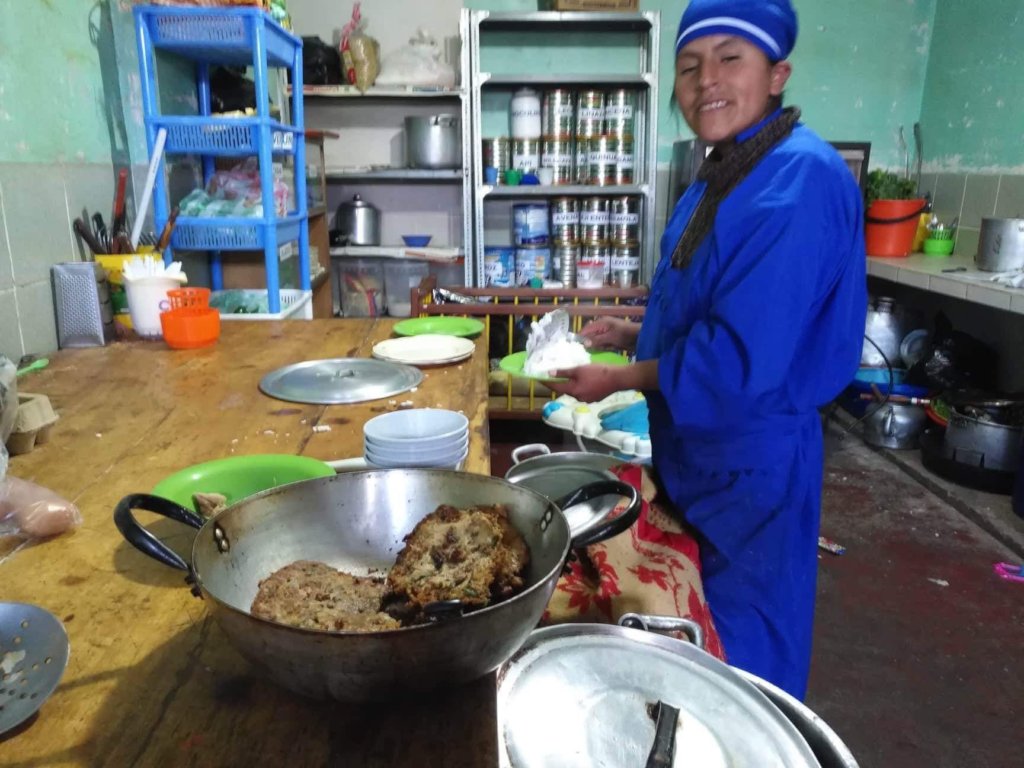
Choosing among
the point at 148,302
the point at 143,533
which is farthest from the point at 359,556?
the point at 148,302

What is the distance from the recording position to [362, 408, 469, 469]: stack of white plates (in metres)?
0.96

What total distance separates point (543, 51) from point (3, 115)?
3.01 metres

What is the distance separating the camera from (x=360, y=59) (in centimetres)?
365

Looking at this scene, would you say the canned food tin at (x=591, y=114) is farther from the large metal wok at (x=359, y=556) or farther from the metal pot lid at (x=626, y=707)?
the metal pot lid at (x=626, y=707)

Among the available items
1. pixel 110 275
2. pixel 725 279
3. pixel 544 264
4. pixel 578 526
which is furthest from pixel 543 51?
pixel 578 526

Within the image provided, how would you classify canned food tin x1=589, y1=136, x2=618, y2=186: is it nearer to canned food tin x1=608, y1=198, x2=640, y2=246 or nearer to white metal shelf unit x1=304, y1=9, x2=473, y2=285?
canned food tin x1=608, y1=198, x2=640, y2=246

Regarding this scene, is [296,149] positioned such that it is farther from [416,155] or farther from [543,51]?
[543,51]

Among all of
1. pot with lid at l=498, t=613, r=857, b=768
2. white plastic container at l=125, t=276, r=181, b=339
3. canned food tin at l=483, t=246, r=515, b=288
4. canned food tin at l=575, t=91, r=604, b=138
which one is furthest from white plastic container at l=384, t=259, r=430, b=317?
pot with lid at l=498, t=613, r=857, b=768

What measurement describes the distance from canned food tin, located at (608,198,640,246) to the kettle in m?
1.36

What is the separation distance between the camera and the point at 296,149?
9.36 feet

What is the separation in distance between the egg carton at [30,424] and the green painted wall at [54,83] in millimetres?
815

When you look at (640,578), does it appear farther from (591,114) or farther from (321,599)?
(591,114)

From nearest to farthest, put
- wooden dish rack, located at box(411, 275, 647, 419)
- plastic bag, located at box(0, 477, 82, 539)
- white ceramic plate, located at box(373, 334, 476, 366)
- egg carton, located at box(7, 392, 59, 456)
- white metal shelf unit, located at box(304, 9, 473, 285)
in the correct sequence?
plastic bag, located at box(0, 477, 82, 539), egg carton, located at box(7, 392, 59, 456), white ceramic plate, located at box(373, 334, 476, 366), wooden dish rack, located at box(411, 275, 647, 419), white metal shelf unit, located at box(304, 9, 473, 285)

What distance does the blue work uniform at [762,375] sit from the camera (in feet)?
3.65
